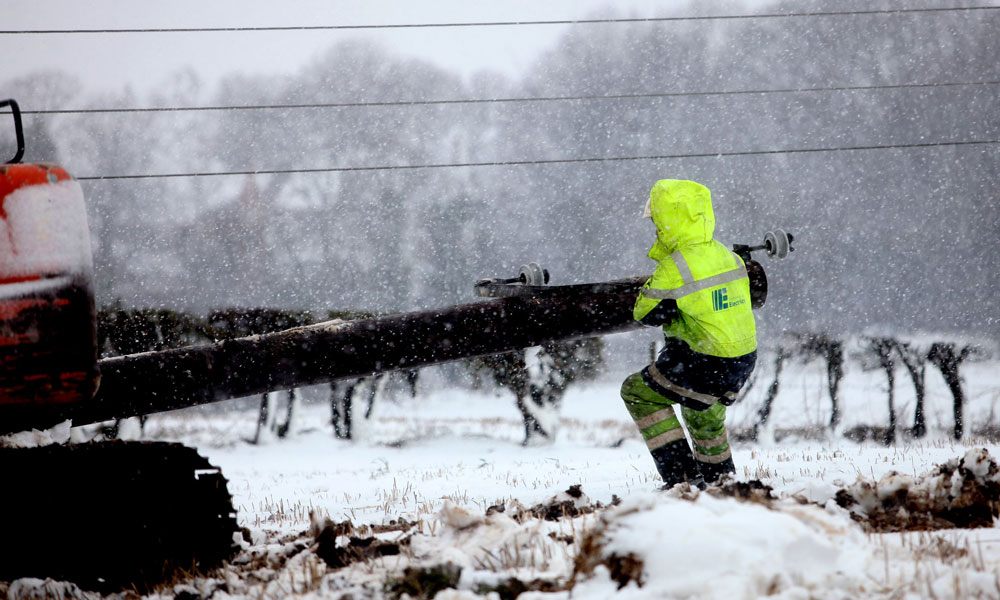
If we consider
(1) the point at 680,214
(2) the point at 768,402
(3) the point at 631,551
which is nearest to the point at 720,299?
(1) the point at 680,214

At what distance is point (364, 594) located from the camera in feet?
8.31

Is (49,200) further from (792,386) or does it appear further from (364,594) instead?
(792,386)

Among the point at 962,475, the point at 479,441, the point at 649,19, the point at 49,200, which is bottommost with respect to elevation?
the point at 479,441

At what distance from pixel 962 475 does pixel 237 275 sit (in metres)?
19.7

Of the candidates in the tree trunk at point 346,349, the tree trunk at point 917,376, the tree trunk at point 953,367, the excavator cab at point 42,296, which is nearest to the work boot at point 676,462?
the tree trunk at point 346,349

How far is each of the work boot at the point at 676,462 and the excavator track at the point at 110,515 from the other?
2699 mm

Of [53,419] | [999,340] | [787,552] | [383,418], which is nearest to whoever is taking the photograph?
[787,552]

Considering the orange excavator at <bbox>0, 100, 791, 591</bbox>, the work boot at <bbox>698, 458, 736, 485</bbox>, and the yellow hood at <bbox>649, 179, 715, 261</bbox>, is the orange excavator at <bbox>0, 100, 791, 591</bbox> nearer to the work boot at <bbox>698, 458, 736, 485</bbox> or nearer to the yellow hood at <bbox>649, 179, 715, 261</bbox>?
the work boot at <bbox>698, 458, 736, 485</bbox>

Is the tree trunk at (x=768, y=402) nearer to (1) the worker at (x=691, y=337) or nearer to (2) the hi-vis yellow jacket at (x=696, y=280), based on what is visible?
(1) the worker at (x=691, y=337)

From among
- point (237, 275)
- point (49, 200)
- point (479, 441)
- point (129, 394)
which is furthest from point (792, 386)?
point (49, 200)

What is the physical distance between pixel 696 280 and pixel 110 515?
3460 mm

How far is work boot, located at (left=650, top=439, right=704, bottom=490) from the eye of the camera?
4891 millimetres

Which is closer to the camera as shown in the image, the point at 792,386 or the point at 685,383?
the point at 685,383

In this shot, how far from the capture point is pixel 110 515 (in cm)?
341
